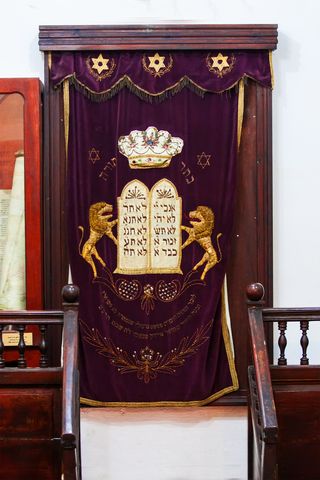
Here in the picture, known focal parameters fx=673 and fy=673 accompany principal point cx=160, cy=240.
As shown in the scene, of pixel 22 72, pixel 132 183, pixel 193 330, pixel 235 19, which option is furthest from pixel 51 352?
pixel 235 19

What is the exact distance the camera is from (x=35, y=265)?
12.6 ft

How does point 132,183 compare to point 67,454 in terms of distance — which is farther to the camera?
point 132,183

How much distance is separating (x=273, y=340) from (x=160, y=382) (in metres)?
0.72

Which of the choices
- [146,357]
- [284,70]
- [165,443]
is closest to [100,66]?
[284,70]

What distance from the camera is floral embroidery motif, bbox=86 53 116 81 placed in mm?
3947

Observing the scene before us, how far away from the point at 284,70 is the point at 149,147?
3.06ft

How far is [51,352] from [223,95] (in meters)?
1.82

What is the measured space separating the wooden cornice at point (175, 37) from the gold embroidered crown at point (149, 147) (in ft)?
1.64

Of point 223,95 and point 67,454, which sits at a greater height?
point 223,95

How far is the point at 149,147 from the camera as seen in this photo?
13.0 ft

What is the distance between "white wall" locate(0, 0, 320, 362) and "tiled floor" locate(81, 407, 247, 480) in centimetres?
83

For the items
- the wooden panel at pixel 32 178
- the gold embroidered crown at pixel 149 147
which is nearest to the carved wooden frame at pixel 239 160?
the wooden panel at pixel 32 178

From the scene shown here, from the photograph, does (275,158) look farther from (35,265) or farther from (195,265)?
(35,265)

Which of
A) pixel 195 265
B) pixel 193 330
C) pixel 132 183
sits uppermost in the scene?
pixel 132 183
